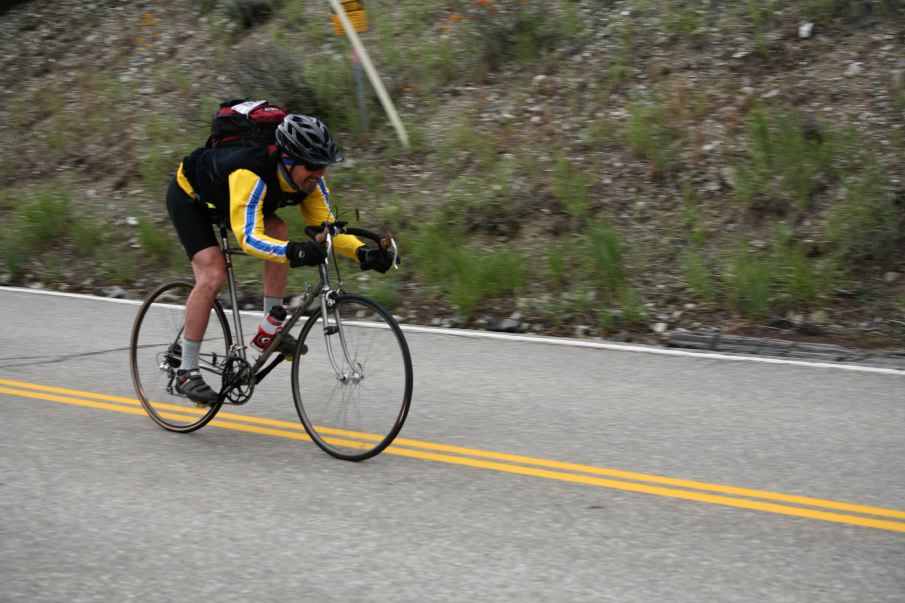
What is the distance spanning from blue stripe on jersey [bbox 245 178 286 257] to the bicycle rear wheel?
2.77ft

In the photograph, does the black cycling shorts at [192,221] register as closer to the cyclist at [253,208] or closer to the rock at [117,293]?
the cyclist at [253,208]

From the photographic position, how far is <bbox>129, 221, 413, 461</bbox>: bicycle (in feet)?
18.8

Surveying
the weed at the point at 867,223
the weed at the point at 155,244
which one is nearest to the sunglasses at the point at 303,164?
the weed at the point at 867,223

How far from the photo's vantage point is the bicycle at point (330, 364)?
5.74 meters

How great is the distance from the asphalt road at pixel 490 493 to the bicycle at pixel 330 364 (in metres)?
0.18

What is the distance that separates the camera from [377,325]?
18.8ft

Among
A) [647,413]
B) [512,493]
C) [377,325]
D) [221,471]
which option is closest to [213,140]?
[377,325]

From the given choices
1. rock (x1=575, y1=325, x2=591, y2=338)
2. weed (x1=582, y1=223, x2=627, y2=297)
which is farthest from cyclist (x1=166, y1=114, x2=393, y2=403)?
weed (x1=582, y1=223, x2=627, y2=297)

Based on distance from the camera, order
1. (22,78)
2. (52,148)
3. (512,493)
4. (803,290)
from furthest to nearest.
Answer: (22,78) → (52,148) → (803,290) → (512,493)

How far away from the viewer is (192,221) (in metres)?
6.17

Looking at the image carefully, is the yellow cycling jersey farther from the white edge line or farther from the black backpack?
the white edge line

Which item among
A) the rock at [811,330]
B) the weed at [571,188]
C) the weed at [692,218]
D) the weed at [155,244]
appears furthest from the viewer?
the weed at [155,244]

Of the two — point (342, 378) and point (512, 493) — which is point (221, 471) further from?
point (512, 493)

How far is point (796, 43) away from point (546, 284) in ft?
16.0
